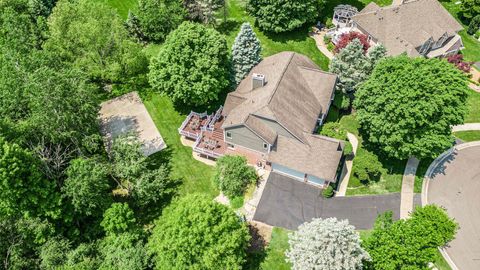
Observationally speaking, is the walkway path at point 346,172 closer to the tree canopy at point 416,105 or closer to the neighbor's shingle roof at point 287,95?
the tree canopy at point 416,105

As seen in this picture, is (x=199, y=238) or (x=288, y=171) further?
(x=288, y=171)

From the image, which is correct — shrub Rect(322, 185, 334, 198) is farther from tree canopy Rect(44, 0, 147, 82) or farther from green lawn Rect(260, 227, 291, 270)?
tree canopy Rect(44, 0, 147, 82)

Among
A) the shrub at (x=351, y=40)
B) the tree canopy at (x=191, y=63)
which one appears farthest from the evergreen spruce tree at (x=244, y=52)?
the shrub at (x=351, y=40)

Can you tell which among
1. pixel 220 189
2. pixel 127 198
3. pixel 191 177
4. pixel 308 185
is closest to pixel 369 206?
pixel 308 185

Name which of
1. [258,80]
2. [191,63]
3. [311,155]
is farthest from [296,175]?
[191,63]

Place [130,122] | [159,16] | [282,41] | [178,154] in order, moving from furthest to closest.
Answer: [282,41] < [159,16] < [130,122] < [178,154]

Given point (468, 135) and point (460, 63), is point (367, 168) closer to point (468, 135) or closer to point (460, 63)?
point (468, 135)

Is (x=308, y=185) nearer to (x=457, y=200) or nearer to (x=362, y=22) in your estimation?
(x=457, y=200)
